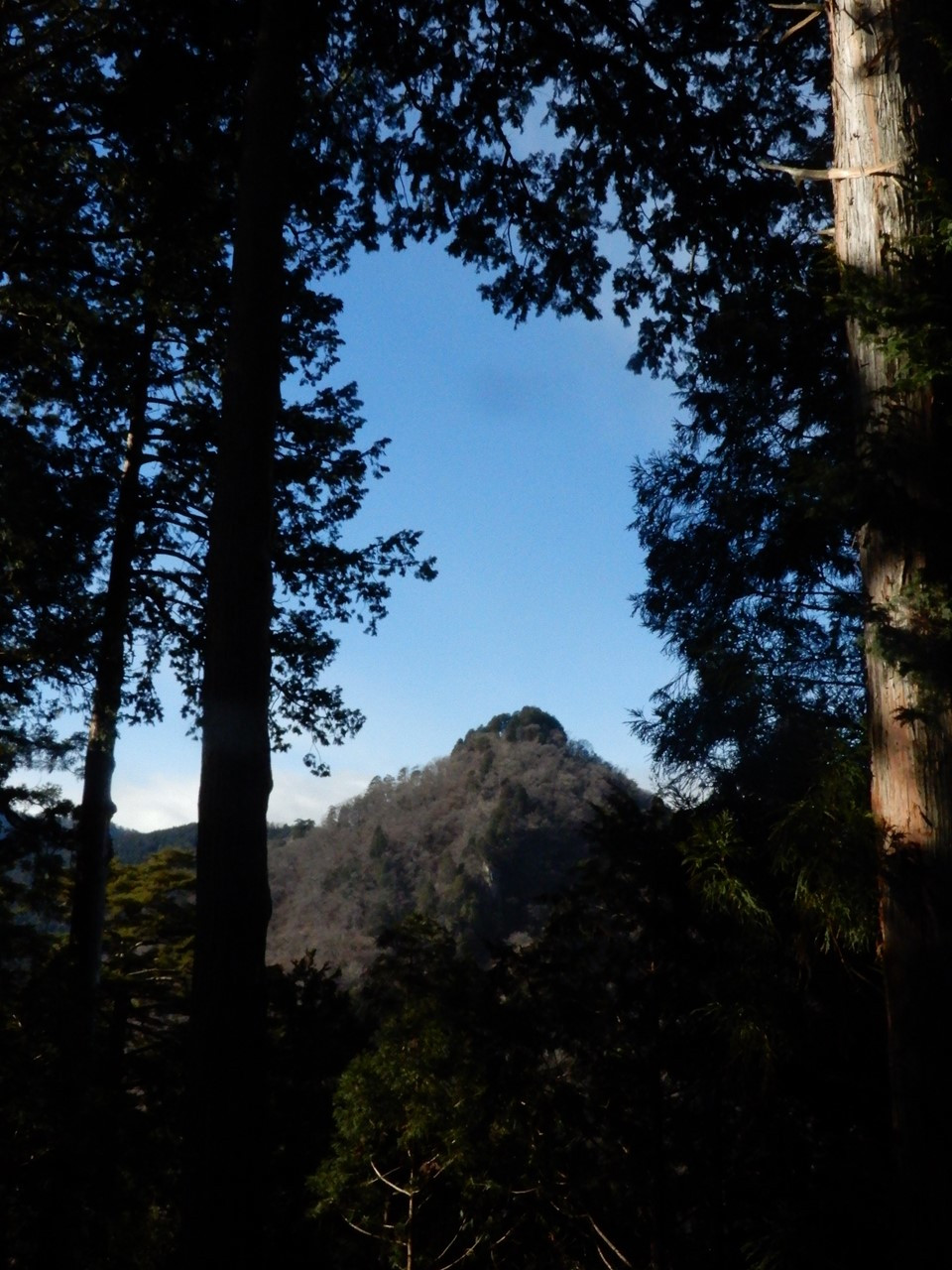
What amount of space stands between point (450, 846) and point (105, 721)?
56.6m

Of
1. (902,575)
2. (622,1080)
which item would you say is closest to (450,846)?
(622,1080)

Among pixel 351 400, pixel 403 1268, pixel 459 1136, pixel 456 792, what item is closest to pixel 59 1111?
pixel 403 1268

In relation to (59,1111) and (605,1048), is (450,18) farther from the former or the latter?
(59,1111)

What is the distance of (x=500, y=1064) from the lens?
7.42 meters

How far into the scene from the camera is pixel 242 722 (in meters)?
5.45

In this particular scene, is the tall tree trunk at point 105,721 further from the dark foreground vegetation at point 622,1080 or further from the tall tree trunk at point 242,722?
the tall tree trunk at point 242,722

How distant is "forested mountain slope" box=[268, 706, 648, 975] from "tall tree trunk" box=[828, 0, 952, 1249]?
39.4 m

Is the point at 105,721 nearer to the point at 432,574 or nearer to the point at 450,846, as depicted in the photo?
the point at 432,574

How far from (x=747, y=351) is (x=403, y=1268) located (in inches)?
281

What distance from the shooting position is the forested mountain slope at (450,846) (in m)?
54.2

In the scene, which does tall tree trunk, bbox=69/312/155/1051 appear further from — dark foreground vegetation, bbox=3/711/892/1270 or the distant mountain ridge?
the distant mountain ridge

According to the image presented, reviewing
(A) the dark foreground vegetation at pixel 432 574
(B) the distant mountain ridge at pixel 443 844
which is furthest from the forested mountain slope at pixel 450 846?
(A) the dark foreground vegetation at pixel 432 574

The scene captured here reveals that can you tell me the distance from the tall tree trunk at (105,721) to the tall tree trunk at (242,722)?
241 inches

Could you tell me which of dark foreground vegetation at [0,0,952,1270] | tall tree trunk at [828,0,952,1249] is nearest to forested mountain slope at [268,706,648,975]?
dark foreground vegetation at [0,0,952,1270]
